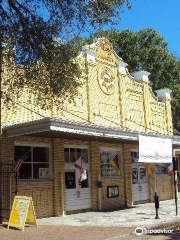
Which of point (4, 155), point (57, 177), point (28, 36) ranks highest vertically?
point (28, 36)

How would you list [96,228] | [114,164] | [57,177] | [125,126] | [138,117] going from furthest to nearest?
[138,117] → [125,126] → [114,164] → [57,177] → [96,228]

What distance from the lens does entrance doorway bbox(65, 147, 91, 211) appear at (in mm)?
15259

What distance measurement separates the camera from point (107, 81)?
18.2m

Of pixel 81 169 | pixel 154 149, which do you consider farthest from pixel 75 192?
pixel 154 149

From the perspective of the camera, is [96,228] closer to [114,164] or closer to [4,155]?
[4,155]

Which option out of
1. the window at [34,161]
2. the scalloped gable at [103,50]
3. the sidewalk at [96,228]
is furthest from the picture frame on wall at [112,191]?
the scalloped gable at [103,50]

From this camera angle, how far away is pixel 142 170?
2002cm

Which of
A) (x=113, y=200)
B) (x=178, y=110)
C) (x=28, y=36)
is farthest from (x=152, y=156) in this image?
(x=178, y=110)

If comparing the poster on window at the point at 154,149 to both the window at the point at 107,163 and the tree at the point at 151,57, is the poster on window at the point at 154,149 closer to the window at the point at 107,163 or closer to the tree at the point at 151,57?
the window at the point at 107,163

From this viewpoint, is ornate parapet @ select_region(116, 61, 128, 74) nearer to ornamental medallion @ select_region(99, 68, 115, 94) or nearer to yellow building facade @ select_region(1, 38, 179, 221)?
yellow building facade @ select_region(1, 38, 179, 221)

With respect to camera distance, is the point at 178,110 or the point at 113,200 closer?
the point at 113,200

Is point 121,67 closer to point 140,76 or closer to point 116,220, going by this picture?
point 140,76

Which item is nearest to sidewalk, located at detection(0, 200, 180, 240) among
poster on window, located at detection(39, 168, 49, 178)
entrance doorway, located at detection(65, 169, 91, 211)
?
Answer: entrance doorway, located at detection(65, 169, 91, 211)

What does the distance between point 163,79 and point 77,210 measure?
61.0 ft
